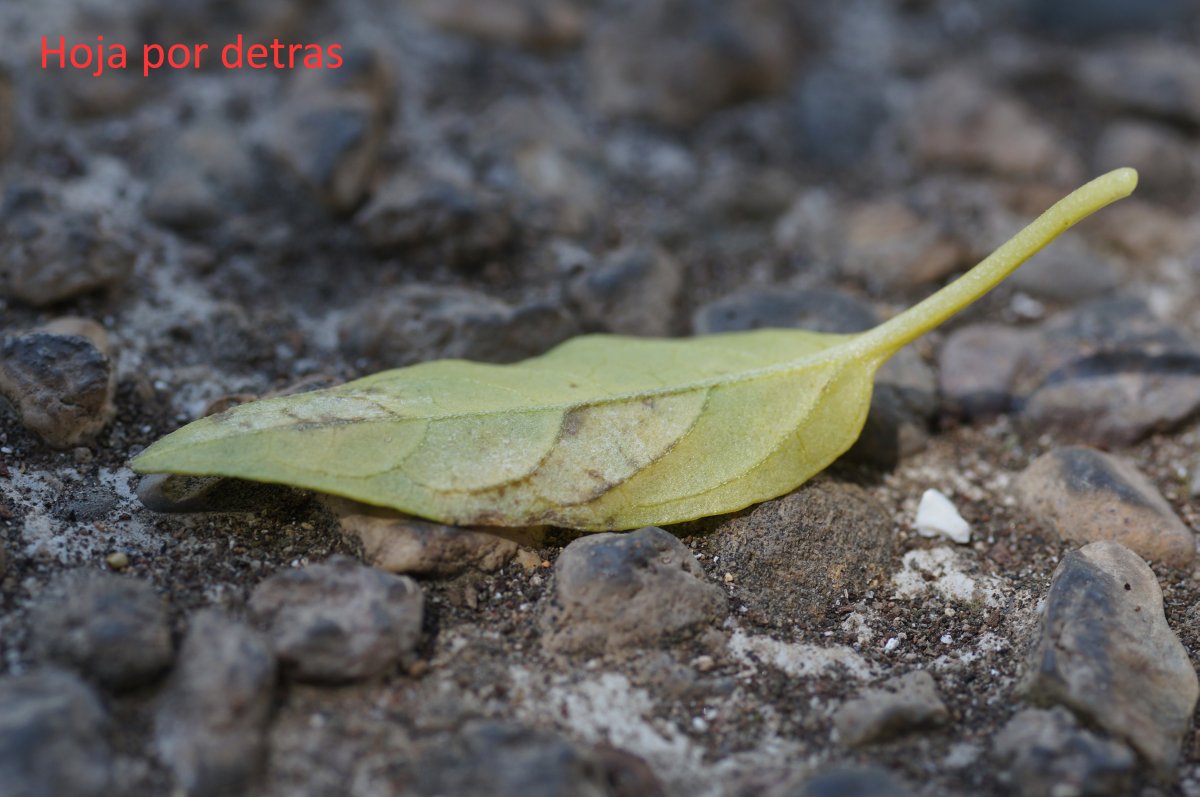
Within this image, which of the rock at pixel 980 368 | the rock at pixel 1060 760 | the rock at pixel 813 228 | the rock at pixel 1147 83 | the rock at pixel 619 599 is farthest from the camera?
the rock at pixel 1147 83

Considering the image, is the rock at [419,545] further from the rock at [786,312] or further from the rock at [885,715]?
the rock at [786,312]

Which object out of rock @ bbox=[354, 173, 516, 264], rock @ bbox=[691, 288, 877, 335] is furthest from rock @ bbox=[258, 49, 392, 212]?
rock @ bbox=[691, 288, 877, 335]

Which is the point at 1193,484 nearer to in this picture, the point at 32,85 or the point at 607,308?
the point at 607,308

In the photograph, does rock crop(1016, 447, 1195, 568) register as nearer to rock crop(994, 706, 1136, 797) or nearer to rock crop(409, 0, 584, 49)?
rock crop(994, 706, 1136, 797)

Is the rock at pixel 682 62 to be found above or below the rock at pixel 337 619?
above

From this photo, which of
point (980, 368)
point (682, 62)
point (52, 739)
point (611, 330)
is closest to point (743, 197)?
point (682, 62)

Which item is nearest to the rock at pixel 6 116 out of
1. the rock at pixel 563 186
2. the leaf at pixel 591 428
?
the rock at pixel 563 186
